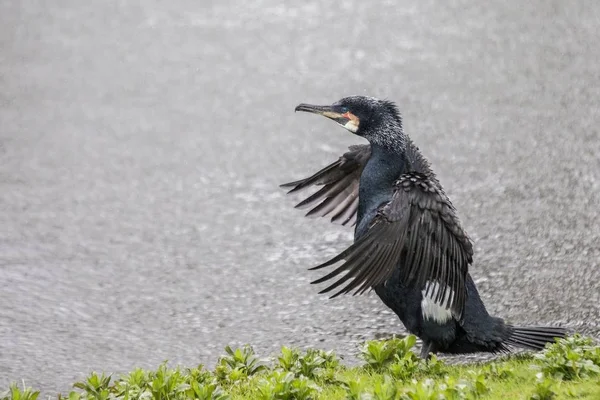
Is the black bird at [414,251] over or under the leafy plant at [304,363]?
over

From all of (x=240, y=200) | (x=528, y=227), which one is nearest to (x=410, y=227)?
(x=528, y=227)

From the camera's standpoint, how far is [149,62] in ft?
35.1

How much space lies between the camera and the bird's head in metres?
5.29

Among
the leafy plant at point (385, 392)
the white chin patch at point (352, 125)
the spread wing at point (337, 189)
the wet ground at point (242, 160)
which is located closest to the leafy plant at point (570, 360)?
the leafy plant at point (385, 392)

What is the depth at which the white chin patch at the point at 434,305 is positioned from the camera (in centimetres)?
498

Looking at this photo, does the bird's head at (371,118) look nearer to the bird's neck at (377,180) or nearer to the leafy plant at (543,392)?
the bird's neck at (377,180)

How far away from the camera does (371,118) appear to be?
537cm

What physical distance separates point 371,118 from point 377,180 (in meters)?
0.37

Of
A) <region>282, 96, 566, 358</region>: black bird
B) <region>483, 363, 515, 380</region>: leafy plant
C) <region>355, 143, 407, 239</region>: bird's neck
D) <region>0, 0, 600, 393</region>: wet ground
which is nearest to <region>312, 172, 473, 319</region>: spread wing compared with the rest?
<region>282, 96, 566, 358</region>: black bird

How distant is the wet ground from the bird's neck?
0.96 meters

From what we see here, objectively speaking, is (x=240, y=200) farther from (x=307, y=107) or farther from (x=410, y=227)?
(x=410, y=227)

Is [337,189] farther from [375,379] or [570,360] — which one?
[570,360]

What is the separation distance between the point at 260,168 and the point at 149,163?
3.12 ft

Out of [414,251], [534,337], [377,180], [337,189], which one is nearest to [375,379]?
[414,251]
